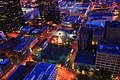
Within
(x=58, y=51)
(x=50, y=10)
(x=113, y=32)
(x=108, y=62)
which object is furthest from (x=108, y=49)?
(x=50, y=10)

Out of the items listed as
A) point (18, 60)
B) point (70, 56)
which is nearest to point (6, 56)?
point (18, 60)

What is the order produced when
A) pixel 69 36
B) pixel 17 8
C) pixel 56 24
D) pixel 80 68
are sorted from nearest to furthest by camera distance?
1. pixel 80 68
2. pixel 69 36
3. pixel 17 8
4. pixel 56 24

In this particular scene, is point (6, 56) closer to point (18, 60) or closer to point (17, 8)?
point (18, 60)

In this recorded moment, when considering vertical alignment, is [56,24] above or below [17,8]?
below

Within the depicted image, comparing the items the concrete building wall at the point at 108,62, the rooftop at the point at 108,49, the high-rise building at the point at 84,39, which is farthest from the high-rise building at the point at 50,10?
the concrete building wall at the point at 108,62

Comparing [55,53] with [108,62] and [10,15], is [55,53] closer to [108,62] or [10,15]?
[108,62]

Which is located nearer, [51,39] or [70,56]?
[70,56]
